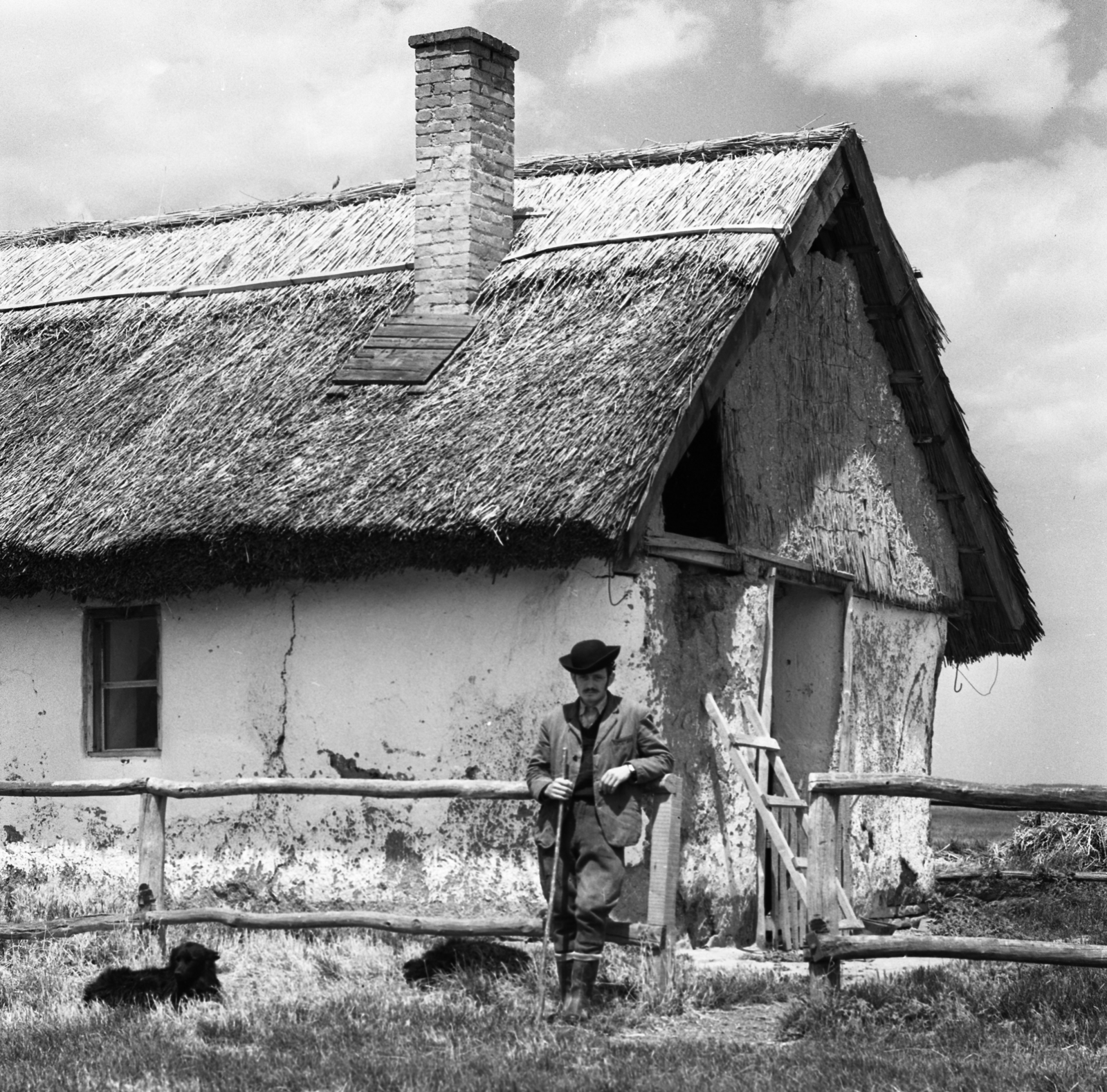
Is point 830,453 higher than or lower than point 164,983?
higher

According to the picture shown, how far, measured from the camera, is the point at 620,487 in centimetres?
959

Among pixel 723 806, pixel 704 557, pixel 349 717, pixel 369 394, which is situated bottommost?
pixel 723 806

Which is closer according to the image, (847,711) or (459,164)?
(847,711)

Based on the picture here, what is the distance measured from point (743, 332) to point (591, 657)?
3.52 m

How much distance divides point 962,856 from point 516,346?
26.0ft

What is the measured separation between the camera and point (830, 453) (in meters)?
12.5

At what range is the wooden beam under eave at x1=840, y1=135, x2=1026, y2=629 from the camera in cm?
1258

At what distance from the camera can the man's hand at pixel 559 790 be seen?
7.83 metres

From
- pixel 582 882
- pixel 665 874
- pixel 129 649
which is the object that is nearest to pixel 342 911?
pixel 582 882

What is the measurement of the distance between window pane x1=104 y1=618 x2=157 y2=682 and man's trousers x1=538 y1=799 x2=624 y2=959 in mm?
4620

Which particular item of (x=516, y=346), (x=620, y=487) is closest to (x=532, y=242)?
(x=516, y=346)

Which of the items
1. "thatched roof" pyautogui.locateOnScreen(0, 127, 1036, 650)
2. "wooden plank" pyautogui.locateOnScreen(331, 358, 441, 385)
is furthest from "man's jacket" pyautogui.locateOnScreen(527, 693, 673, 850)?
"wooden plank" pyautogui.locateOnScreen(331, 358, 441, 385)

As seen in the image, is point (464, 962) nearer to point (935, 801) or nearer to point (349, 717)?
point (935, 801)

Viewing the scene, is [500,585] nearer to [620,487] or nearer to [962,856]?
[620,487]
